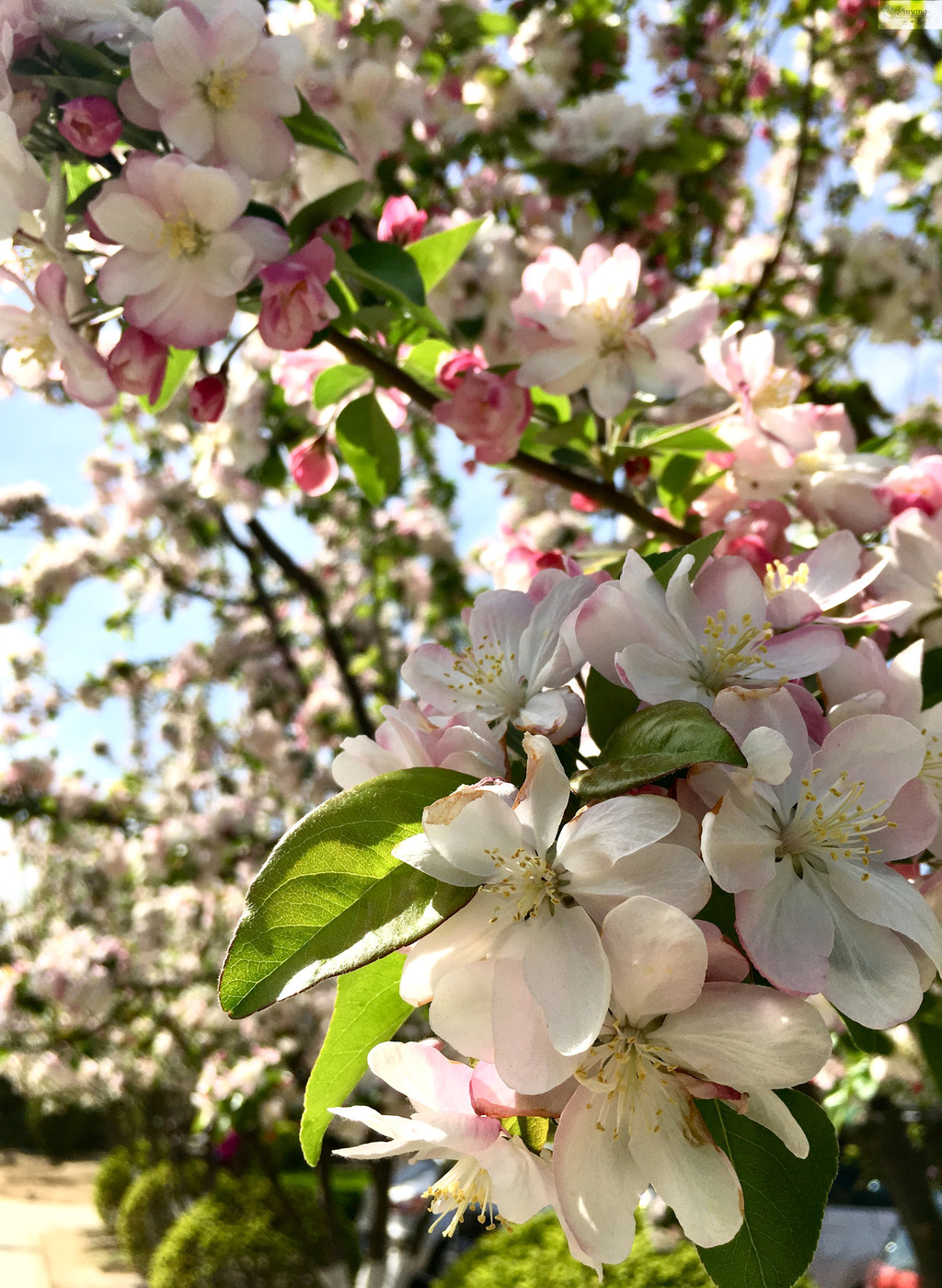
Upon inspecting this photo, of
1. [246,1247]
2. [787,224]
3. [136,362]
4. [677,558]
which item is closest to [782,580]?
[677,558]

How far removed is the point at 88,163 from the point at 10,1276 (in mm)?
9910

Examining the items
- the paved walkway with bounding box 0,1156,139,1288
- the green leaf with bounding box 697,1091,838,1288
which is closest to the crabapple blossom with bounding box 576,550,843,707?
the green leaf with bounding box 697,1091,838,1288

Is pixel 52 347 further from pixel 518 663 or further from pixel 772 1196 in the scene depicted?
pixel 772 1196

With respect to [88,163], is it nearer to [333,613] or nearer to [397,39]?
[397,39]

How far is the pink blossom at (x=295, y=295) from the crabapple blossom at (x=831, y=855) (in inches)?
19.9

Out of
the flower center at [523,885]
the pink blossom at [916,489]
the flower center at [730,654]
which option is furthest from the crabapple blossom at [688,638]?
the pink blossom at [916,489]

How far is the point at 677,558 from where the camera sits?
1.92 ft

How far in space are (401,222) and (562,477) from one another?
1.08 ft

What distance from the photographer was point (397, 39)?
1.65 metres

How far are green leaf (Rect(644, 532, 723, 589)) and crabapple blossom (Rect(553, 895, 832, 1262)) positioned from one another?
0.24 metres

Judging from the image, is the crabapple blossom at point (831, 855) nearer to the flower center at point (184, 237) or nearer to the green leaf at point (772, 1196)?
the green leaf at point (772, 1196)

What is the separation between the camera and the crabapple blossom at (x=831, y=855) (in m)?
0.42

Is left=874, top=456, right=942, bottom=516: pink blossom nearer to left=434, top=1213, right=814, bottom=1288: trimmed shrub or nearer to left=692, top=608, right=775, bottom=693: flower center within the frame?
left=692, top=608, right=775, bottom=693: flower center

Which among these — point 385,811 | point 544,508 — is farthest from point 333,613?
point 385,811
